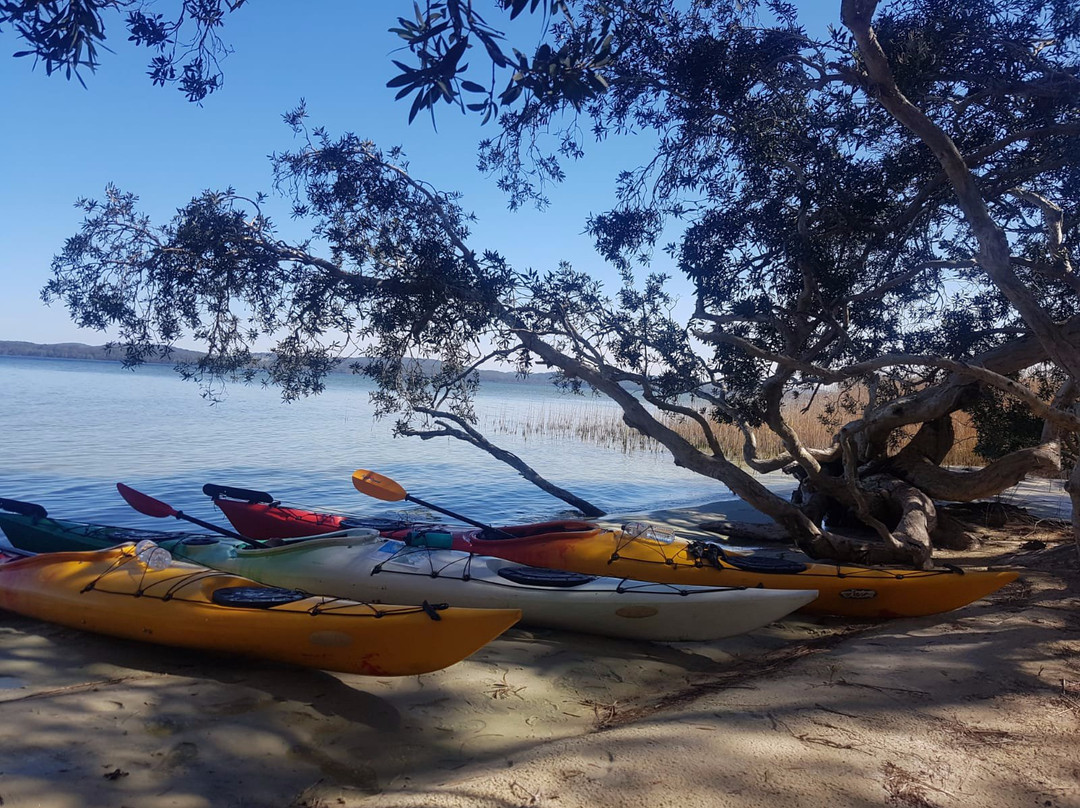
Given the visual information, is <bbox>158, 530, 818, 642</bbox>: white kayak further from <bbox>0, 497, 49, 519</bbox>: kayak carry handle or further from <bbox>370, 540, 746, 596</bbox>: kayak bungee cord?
<bbox>0, 497, 49, 519</bbox>: kayak carry handle

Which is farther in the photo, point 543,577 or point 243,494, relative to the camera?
point 243,494

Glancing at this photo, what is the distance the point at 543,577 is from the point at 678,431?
14634 millimetres

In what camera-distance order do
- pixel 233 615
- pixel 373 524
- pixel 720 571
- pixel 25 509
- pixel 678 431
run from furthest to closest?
pixel 678 431 → pixel 373 524 → pixel 25 509 → pixel 720 571 → pixel 233 615

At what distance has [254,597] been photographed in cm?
438

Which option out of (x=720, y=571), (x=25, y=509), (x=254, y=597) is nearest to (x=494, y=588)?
(x=254, y=597)

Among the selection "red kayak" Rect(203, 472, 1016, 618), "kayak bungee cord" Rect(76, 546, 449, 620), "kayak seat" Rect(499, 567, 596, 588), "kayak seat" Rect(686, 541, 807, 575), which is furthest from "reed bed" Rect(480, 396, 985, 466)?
"kayak bungee cord" Rect(76, 546, 449, 620)

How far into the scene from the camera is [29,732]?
3.09 m

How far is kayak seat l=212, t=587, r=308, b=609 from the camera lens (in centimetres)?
427

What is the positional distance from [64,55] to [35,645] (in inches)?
145

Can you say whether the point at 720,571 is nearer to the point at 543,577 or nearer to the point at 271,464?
the point at 543,577

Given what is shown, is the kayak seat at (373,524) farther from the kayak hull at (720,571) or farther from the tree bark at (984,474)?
the tree bark at (984,474)

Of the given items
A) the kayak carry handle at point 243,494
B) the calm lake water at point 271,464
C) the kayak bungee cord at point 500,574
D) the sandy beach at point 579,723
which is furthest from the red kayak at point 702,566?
the calm lake water at point 271,464

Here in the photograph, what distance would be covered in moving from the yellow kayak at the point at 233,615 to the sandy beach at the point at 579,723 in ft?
0.52

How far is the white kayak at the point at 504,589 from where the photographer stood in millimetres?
4699
